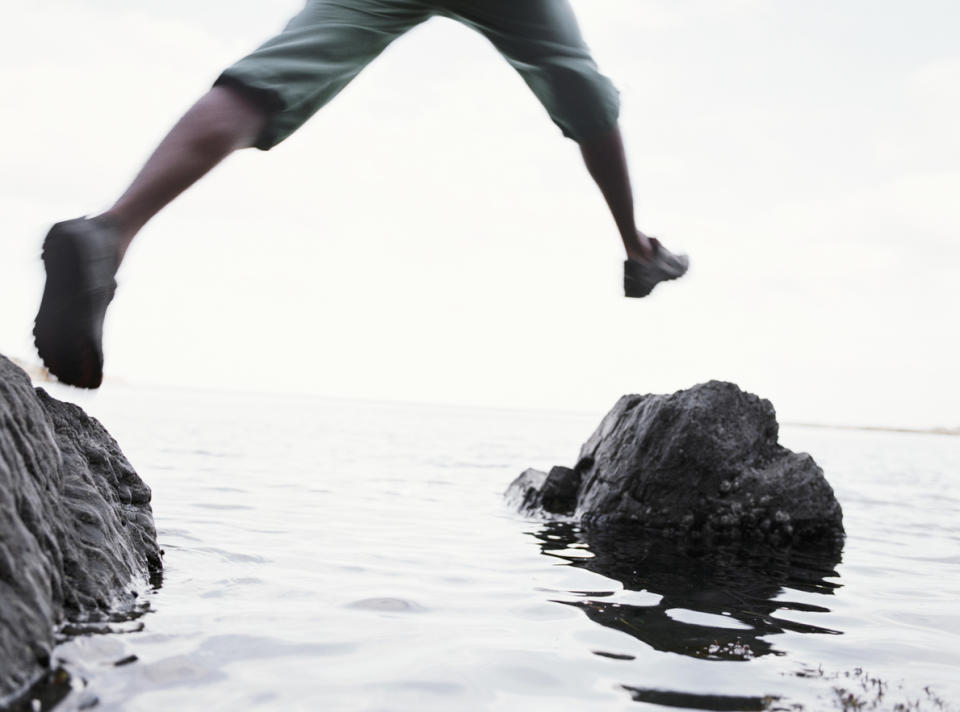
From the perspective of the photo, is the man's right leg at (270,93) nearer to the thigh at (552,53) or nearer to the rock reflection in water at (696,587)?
the thigh at (552,53)

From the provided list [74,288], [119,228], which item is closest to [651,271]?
[119,228]

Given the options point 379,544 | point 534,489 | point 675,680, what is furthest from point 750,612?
point 534,489

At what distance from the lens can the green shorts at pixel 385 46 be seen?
2.53 meters

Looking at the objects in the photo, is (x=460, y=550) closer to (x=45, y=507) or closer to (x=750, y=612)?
(x=750, y=612)

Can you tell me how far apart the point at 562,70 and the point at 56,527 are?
2.17m

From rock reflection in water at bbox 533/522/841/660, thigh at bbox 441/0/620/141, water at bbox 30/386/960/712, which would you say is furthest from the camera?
rock reflection in water at bbox 533/522/841/660

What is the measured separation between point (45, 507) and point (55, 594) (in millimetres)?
279

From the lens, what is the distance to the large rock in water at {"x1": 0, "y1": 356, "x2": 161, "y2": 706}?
2.07 m

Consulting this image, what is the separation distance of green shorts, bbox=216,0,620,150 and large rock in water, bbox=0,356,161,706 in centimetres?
120

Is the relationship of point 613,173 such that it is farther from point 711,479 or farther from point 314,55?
point 711,479

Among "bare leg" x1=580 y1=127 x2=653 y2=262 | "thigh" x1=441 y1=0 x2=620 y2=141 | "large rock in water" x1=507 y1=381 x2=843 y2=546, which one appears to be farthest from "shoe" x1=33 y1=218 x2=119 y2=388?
"large rock in water" x1=507 y1=381 x2=843 y2=546

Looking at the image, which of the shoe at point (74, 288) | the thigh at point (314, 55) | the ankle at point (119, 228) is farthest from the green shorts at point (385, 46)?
the shoe at point (74, 288)

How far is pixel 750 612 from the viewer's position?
368cm

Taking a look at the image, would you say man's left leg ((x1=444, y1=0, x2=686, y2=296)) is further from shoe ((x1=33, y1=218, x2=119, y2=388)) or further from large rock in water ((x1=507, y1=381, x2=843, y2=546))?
large rock in water ((x1=507, y1=381, x2=843, y2=546))
